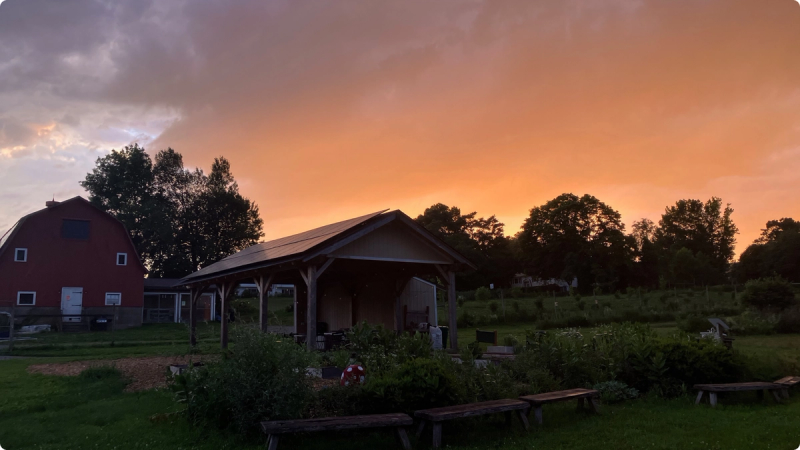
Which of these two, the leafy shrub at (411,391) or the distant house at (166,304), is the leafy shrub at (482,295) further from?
the leafy shrub at (411,391)

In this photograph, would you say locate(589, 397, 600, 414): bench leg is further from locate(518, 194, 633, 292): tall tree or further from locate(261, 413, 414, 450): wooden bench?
locate(518, 194, 633, 292): tall tree

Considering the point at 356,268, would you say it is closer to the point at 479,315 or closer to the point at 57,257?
the point at 479,315

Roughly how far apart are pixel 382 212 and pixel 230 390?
27.8 feet

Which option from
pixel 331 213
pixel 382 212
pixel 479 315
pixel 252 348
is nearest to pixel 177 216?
pixel 331 213

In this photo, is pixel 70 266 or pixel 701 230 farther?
pixel 701 230

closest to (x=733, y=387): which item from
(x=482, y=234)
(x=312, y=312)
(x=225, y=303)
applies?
(x=312, y=312)

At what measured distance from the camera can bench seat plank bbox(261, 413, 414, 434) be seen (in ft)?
18.8

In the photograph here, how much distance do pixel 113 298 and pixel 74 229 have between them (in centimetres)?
475

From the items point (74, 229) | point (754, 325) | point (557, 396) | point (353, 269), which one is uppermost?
point (74, 229)

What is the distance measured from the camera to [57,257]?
31750 mm

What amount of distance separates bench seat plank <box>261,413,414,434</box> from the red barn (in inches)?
1146

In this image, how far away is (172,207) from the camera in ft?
161

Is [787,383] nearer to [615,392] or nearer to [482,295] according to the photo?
[615,392]

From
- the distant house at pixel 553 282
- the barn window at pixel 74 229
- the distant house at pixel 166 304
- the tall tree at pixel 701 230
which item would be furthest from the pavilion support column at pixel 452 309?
the tall tree at pixel 701 230
